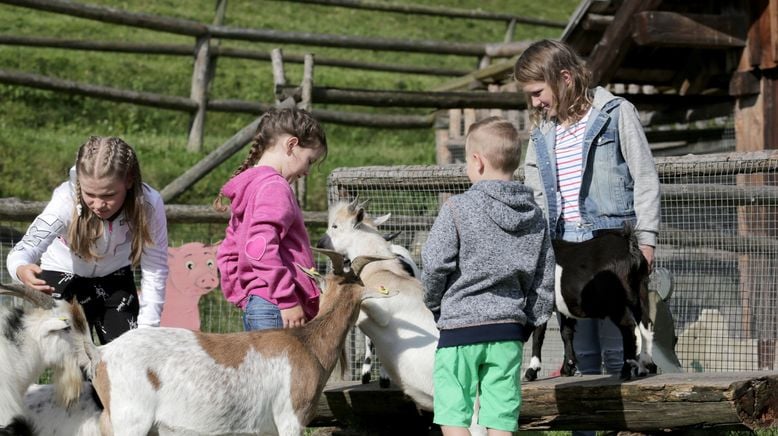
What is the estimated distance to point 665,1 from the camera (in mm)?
9805

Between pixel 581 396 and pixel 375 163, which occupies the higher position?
pixel 375 163

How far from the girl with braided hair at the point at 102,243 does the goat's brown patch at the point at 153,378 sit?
61 centimetres

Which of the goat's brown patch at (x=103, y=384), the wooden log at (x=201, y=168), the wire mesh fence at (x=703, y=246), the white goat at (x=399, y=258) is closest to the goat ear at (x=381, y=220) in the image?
the white goat at (x=399, y=258)

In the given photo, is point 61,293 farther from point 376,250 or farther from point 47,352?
point 376,250

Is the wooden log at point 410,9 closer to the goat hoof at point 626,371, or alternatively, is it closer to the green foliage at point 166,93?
the green foliage at point 166,93

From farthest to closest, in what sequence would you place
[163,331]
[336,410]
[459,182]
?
[459,182] < [336,410] < [163,331]

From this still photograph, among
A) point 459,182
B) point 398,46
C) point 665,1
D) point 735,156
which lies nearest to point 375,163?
point 398,46

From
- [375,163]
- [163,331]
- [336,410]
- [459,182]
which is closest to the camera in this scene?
[163,331]

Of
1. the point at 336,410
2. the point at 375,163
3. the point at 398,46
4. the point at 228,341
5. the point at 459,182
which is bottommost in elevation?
the point at 336,410

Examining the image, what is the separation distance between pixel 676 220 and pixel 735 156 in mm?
977

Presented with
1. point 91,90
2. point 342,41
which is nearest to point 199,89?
point 91,90

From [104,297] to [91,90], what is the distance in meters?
7.85

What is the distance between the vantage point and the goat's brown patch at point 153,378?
4.40 m

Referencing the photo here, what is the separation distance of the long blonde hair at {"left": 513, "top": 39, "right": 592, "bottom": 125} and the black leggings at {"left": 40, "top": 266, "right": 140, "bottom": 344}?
2215 mm
